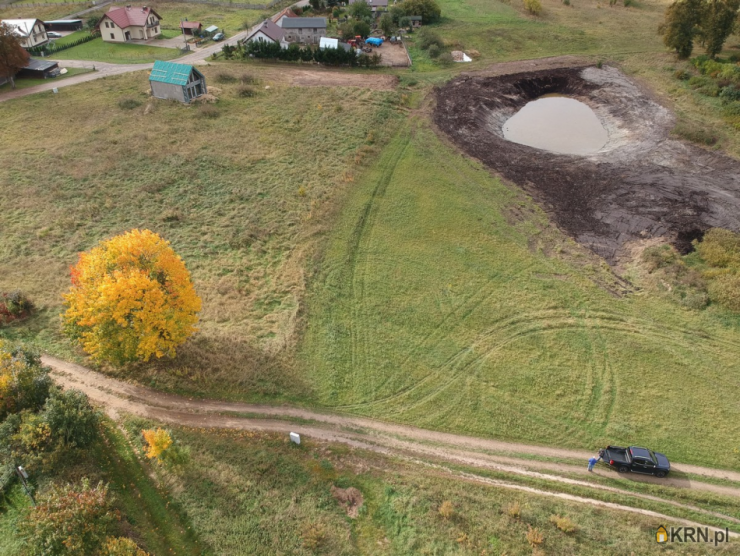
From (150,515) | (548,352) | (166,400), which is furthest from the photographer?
(548,352)

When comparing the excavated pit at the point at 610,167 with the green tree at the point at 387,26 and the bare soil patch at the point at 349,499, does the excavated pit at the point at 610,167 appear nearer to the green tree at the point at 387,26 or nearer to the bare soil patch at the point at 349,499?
the green tree at the point at 387,26

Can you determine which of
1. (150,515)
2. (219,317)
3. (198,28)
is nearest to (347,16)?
(198,28)

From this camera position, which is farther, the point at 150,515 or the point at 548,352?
the point at 548,352

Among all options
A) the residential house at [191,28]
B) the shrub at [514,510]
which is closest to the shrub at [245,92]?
the residential house at [191,28]

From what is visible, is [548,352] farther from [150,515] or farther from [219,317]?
[150,515]

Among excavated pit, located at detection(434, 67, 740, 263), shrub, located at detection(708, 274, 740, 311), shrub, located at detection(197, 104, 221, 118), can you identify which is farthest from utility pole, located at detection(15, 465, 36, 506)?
shrub, located at detection(197, 104, 221, 118)

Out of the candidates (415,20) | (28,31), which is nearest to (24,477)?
(28,31)

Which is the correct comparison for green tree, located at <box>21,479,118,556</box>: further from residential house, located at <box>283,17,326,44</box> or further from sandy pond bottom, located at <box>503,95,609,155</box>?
residential house, located at <box>283,17,326,44</box>
